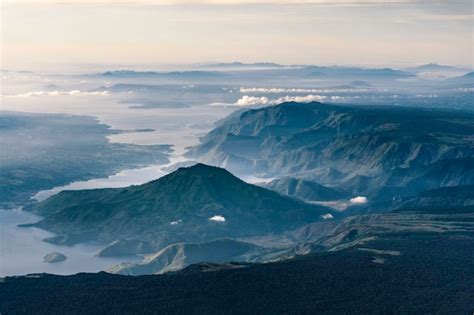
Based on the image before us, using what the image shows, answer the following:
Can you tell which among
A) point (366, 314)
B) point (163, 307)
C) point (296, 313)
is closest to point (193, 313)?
point (163, 307)

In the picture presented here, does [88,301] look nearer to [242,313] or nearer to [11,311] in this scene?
[11,311]

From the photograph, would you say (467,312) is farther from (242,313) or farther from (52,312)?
(52,312)

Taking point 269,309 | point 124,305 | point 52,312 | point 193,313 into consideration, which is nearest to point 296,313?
point 269,309

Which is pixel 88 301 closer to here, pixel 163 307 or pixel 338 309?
pixel 163 307

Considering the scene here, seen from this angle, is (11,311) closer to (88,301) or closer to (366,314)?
(88,301)

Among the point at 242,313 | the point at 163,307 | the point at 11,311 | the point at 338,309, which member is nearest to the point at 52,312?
the point at 11,311
